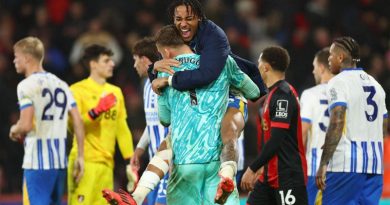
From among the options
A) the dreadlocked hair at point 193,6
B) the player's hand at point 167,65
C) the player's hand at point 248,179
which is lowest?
the player's hand at point 248,179

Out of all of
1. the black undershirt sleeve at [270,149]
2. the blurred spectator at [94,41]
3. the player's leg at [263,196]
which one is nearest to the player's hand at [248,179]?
the black undershirt sleeve at [270,149]

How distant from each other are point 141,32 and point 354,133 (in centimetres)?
837

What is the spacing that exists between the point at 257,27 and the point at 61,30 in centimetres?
375

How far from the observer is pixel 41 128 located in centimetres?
986

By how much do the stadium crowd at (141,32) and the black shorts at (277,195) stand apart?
19.6ft

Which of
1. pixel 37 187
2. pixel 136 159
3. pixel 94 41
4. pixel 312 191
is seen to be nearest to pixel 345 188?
pixel 312 191

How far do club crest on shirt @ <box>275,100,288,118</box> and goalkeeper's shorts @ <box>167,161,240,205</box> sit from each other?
4.70ft

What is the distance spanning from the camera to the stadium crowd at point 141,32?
15.2 m

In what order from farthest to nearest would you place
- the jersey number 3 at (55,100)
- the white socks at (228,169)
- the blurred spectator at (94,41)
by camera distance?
the blurred spectator at (94,41)
the jersey number 3 at (55,100)
the white socks at (228,169)

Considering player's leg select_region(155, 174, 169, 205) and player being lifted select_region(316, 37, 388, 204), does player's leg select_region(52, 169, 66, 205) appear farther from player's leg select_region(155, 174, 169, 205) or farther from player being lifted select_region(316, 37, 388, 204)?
player being lifted select_region(316, 37, 388, 204)

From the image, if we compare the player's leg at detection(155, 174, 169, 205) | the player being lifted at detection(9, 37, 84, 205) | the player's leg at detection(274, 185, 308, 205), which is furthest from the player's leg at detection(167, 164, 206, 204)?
the player being lifted at detection(9, 37, 84, 205)

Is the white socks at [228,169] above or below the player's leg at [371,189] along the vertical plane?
above

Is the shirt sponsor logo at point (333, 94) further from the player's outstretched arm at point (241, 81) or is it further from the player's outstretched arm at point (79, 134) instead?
the player's outstretched arm at point (79, 134)

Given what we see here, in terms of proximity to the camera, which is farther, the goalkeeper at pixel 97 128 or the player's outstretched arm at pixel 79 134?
the goalkeeper at pixel 97 128
